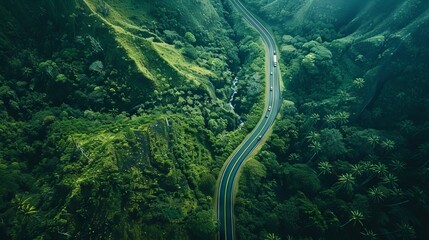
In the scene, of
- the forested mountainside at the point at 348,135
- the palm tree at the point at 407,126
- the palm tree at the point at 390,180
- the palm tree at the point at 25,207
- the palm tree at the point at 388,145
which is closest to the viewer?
the palm tree at the point at 25,207

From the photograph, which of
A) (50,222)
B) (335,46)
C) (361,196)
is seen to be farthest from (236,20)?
(50,222)

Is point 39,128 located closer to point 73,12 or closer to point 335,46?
point 73,12

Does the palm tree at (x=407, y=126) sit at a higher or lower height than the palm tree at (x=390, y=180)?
higher

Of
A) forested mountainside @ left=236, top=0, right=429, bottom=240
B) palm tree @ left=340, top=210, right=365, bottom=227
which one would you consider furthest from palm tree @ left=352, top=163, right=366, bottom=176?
palm tree @ left=340, top=210, right=365, bottom=227

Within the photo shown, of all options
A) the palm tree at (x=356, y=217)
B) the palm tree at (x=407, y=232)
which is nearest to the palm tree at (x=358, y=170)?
the palm tree at (x=356, y=217)

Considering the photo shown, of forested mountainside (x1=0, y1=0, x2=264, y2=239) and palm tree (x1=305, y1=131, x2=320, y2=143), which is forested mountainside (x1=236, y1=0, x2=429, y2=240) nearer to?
palm tree (x1=305, y1=131, x2=320, y2=143)

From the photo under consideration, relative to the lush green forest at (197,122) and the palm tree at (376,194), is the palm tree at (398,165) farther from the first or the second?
the palm tree at (376,194)

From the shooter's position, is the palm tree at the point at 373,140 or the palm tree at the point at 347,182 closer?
the palm tree at the point at 347,182
